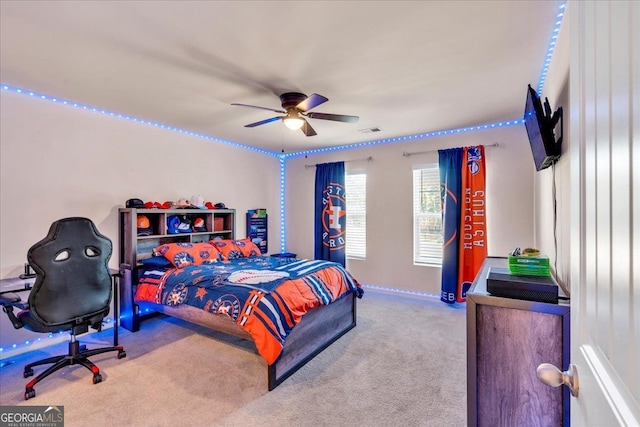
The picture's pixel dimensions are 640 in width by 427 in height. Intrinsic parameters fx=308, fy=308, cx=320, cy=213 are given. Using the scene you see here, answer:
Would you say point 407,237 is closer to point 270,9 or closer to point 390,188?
point 390,188

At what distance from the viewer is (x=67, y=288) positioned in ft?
7.86

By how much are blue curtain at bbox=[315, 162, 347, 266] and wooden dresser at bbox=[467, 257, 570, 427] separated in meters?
3.81

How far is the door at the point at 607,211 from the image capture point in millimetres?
458

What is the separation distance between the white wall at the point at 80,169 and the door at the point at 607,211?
13.7 ft

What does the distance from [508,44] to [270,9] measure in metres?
1.65

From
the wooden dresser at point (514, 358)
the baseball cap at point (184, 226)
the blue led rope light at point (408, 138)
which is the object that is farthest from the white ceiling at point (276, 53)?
the wooden dresser at point (514, 358)

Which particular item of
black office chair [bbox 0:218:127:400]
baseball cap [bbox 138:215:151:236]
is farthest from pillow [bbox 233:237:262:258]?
black office chair [bbox 0:218:127:400]

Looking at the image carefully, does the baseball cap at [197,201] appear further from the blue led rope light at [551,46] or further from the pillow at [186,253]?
the blue led rope light at [551,46]

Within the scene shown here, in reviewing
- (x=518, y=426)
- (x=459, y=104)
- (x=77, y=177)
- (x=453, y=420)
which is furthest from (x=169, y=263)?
(x=459, y=104)

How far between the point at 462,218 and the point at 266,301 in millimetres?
Result: 3000

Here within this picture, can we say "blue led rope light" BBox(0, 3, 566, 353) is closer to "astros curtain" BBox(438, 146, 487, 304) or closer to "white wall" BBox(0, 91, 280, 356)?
"white wall" BBox(0, 91, 280, 356)

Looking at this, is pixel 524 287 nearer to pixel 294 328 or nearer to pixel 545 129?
pixel 545 129

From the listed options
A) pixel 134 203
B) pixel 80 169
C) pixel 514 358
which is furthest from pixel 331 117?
pixel 80 169

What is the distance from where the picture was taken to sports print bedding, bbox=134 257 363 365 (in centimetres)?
239
